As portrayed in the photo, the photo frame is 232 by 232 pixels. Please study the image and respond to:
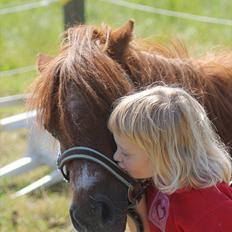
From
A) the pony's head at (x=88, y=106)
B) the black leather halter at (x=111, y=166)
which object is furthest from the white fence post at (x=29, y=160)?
the black leather halter at (x=111, y=166)

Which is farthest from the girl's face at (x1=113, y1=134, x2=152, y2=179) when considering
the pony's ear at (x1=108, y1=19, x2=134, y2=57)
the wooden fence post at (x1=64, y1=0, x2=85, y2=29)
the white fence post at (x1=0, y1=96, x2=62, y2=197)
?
the wooden fence post at (x1=64, y1=0, x2=85, y2=29)

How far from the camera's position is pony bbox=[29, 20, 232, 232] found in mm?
2379

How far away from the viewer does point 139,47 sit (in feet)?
9.20

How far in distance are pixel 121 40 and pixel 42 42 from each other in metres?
5.81

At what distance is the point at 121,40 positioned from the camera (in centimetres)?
267

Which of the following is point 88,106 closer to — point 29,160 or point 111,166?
point 111,166

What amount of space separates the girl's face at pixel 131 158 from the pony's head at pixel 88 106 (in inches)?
2.4

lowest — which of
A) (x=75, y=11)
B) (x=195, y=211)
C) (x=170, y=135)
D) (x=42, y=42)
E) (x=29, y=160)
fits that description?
(x=42, y=42)

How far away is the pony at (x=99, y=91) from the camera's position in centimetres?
238

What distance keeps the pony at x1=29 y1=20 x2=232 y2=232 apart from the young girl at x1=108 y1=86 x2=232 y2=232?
92 millimetres

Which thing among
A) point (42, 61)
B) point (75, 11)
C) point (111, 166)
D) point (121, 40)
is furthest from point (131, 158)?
point (75, 11)

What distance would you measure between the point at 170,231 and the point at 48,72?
28.4 inches

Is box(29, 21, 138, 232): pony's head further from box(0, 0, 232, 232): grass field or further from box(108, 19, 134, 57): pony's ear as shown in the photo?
box(0, 0, 232, 232): grass field

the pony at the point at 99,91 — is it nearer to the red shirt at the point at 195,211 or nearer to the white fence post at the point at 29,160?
the red shirt at the point at 195,211
